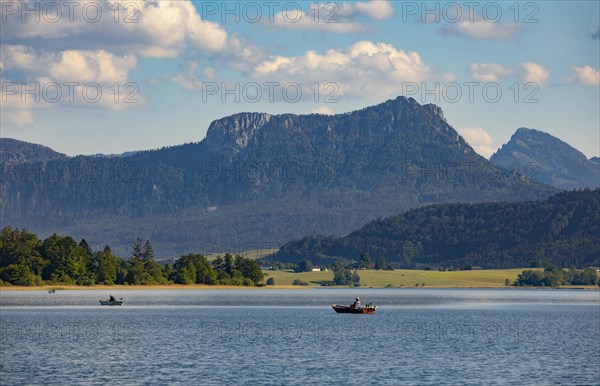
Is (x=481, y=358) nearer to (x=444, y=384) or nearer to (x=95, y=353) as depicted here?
(x=444, y=384)

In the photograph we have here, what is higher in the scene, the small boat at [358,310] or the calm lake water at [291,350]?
the small boat at [358,310]

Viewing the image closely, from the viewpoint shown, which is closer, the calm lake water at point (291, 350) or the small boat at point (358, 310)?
the calm lake water at point (291, 350)

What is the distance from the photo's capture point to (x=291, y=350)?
11106 centimetres

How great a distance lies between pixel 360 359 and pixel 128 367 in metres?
23.1

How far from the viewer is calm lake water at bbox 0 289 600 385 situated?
290ft

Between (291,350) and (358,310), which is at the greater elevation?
(358,310)

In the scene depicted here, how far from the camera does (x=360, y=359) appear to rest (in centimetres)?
10275

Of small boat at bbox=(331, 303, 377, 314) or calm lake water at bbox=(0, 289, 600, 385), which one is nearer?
calm lake water at bbox=(0, 289, 600, 385)

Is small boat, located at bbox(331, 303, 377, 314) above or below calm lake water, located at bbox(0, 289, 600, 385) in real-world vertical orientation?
above

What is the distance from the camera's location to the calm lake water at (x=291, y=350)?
88.3 meters

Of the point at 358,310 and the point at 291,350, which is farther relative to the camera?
the point at 358,310

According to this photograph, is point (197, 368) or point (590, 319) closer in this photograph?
point (197, 368)

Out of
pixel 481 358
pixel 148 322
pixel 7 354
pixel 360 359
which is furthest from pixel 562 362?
pixel 148 322

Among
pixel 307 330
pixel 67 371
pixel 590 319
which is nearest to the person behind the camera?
pixel 67 371
